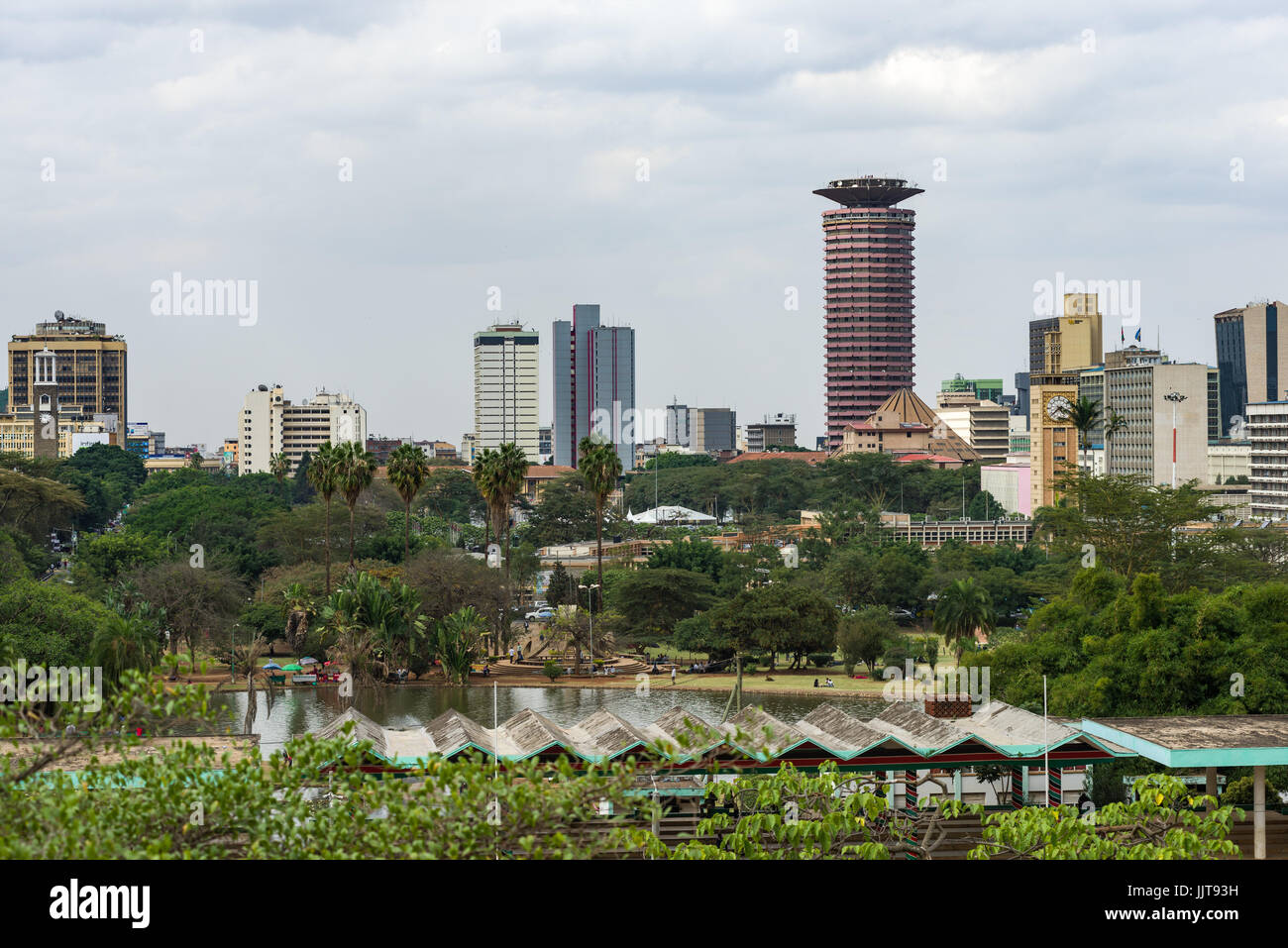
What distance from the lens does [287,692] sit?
4566 cm

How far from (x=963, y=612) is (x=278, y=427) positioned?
138 metres

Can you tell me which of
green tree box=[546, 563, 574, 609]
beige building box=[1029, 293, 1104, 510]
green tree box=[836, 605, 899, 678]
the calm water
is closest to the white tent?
beige building box=[1029, 293, 1104, 510]

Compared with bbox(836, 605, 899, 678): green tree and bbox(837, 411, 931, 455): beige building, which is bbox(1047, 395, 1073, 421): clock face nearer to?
bbox(837, 411, 931, 455): beige building

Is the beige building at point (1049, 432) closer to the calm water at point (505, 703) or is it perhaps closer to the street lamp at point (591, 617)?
the street lamp at point (591, 617)

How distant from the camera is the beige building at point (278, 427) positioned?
572 ft

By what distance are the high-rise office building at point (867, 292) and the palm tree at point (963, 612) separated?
115401 millimetres

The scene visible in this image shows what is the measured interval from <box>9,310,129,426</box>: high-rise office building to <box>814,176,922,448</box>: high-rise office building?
303 ft

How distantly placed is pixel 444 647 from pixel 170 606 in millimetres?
9761

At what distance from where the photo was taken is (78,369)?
600 feet

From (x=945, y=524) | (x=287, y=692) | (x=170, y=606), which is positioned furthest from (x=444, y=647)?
(x=945, y=524)

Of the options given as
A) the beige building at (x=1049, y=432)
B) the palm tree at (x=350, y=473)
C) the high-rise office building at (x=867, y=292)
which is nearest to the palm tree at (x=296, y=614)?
the palm tree at (x=350, y=473)

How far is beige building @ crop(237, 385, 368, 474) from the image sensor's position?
572 ft
